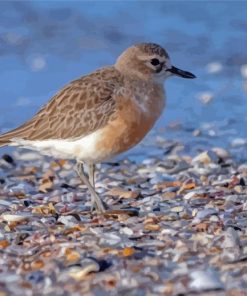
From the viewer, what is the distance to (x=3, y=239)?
723cm

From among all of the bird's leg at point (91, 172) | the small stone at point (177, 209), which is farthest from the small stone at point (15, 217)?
the small stone at point (177, 209)

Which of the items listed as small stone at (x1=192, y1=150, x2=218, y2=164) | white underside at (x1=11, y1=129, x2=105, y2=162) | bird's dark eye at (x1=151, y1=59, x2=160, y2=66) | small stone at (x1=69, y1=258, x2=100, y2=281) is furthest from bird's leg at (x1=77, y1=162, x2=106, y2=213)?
small stone at (x1=192, y1=150, x2=218, y2=164)

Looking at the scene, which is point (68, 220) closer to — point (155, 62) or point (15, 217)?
point (15, 217)

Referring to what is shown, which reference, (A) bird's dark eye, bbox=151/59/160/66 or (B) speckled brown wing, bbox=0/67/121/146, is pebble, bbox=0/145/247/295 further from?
(A) bird's dark eye, bbox=151/59/160/66

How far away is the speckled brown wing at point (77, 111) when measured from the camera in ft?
26.6

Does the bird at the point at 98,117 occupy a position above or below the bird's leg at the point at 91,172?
above

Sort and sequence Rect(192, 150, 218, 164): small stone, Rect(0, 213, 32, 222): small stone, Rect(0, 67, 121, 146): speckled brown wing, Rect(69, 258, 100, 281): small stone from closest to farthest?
Rect(69, 258, 100, 281): small stone → Rect(0, 213, 32, 222): small stone → Rect(0, 67, 121, 146): speckled brown wing → Rect(192, 150, 218, 164): small stone

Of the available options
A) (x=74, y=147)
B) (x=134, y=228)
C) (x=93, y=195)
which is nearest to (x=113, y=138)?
(x=74, y=147)

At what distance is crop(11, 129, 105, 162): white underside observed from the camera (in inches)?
316

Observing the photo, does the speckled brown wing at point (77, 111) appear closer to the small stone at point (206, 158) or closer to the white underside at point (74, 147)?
the white underside at point (74, 147)

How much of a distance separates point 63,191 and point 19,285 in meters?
2.88

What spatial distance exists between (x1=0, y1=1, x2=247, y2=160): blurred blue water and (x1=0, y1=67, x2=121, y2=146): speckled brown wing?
9.18 ft

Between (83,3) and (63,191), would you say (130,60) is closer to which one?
(63,191)

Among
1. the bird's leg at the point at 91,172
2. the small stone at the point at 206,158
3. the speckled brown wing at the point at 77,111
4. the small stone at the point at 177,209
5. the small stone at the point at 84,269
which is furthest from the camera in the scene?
the small stone at the point at 206,158
